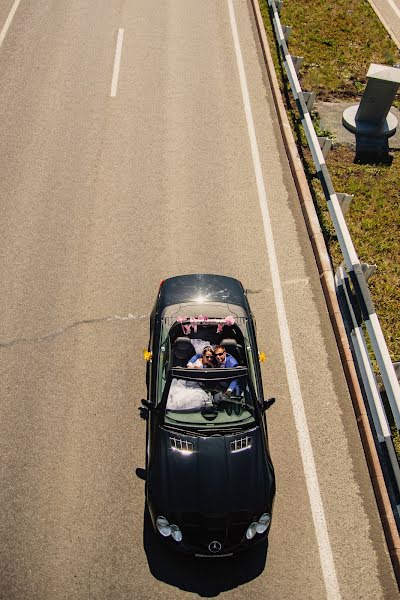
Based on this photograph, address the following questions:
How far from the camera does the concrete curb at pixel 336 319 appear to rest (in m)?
7.96

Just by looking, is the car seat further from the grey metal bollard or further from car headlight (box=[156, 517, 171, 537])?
the grey metal bollard

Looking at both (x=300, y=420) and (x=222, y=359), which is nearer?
(x=222, y=359)

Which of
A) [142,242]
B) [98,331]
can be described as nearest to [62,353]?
[98,331]

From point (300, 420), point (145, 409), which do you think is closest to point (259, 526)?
point (300, 420)

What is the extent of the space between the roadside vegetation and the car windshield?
3.63 meters

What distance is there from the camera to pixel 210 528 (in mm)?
7176

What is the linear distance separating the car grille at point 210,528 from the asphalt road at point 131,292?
66 centimetres

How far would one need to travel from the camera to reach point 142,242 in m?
11.4

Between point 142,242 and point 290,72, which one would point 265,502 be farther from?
point 290,72

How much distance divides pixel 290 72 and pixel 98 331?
868 cm

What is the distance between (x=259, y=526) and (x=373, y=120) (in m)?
10.7

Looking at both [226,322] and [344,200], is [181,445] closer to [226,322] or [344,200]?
[226,322]

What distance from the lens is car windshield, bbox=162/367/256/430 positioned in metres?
7.76

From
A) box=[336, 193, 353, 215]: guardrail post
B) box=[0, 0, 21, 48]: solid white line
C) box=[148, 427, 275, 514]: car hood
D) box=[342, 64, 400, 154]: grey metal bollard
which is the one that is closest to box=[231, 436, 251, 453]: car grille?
box=[148, 427, 275, 514]: car hood
